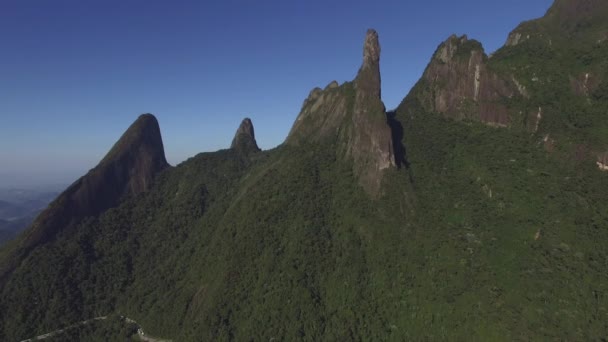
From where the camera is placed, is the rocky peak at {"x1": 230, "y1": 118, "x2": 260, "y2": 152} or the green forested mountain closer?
the green forested mountain

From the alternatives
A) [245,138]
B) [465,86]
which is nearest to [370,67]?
[465,86]

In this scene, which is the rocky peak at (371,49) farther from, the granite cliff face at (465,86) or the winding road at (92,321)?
the winding road at (92,321)

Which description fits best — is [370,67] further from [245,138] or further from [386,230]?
[245,138]

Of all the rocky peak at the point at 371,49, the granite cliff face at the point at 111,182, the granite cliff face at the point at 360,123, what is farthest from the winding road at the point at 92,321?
the rocky peak at the point at 371,49

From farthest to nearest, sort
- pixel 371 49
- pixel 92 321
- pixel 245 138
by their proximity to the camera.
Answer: pixel 245 138 < pixel 371 49 < pixel 92 321

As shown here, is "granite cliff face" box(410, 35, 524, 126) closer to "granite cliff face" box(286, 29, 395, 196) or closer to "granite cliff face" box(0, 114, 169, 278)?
"granite cliff face" box(286, 29, 395, 196)

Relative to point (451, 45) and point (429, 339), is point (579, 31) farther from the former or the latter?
point (429, 339)

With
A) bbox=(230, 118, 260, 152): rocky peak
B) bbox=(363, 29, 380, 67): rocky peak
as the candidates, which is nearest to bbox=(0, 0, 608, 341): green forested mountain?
bbox=(363, 29, 380, 67): rocky peak
